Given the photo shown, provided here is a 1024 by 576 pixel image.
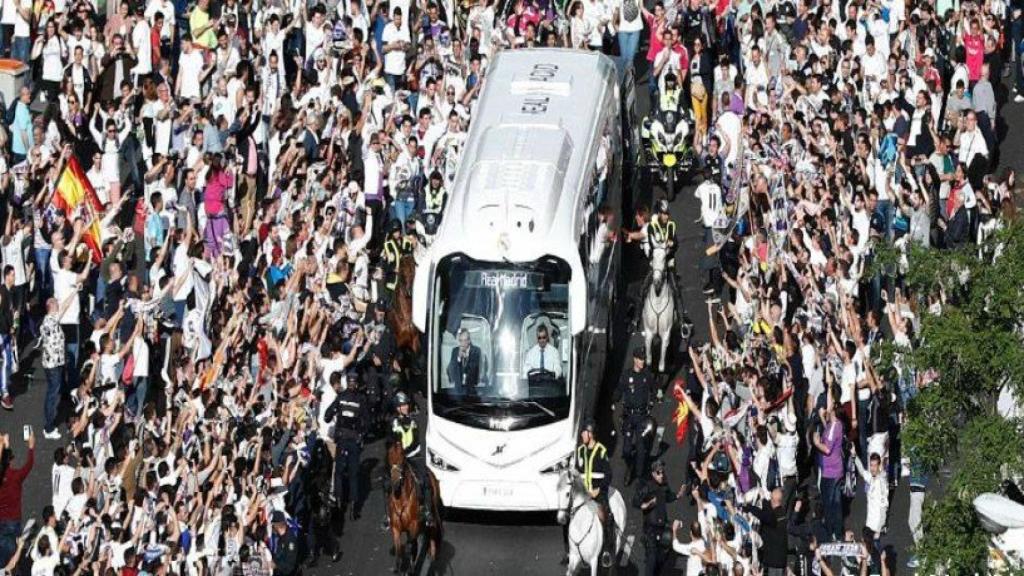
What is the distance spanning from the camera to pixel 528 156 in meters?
33.1

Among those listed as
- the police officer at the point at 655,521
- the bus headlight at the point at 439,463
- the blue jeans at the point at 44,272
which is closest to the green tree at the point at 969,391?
the police officer at the point at 655,521

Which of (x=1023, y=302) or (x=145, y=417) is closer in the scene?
(x=1023, y=302)

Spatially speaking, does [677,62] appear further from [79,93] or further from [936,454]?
[936,454]

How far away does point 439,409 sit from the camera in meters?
31.5

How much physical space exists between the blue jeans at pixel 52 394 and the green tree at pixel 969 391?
1245 cm

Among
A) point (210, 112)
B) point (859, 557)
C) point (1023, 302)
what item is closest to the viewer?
point (1023, 302)

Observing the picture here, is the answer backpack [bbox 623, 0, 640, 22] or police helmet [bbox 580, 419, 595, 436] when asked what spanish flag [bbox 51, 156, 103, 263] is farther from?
backpack [bbox 623, 0, 640, 22]

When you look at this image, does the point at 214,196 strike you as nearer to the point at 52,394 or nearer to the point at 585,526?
the point at 52,394

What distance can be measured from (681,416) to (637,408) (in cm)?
78

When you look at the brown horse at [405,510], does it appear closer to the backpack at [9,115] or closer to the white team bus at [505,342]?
the white team bus at [505,342]

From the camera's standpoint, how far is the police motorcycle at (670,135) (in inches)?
1499

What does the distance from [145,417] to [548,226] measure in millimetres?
5168

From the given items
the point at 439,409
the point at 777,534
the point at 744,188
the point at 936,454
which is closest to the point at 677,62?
the point at 744,188

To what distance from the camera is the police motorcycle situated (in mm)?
38062
